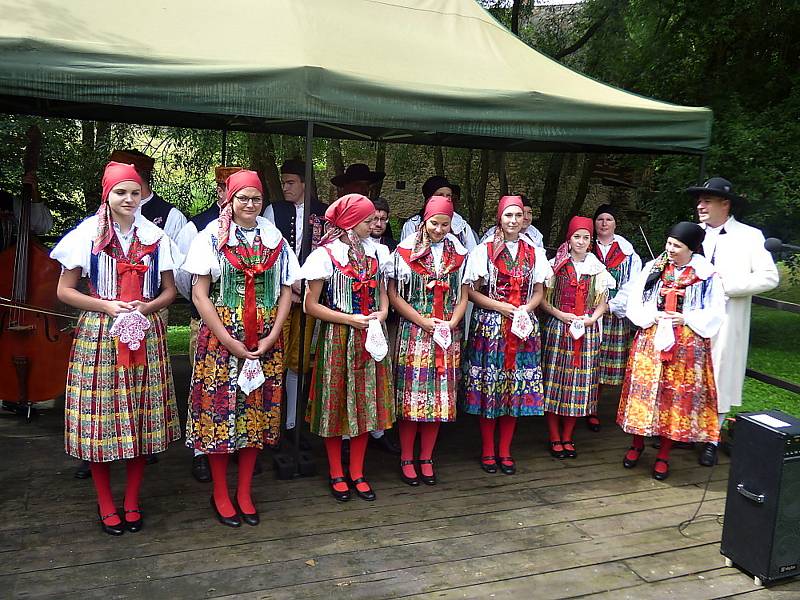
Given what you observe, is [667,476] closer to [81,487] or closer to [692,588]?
[692,588]

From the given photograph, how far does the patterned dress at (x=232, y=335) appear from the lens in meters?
3.25

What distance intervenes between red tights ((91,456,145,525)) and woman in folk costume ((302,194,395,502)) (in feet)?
2.98

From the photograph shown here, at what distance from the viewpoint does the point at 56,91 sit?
322 centimetres

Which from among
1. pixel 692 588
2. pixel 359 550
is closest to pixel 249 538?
pixel 359 550

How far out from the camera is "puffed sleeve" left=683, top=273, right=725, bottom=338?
4.03 meters

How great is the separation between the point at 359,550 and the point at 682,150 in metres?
3.21

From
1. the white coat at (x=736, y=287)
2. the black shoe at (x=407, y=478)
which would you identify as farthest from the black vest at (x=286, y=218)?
the white coat at (x=736, y=287)

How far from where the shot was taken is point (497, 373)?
414 cm

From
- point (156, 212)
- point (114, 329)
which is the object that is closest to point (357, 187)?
point (156, 212)

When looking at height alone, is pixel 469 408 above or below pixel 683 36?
below

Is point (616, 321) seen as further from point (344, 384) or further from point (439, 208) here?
point (344, 384)

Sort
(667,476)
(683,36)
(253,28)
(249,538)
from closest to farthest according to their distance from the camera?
(249,538) → (253,28) → (667,476) → (683,36)

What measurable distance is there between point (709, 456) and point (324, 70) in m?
3.39

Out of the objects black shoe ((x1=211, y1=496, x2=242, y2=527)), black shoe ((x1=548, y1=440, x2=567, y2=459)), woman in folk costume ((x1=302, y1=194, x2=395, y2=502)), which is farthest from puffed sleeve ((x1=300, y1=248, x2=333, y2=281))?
black shoe ((x1=548, y1=440, x2=567, y2=459))
